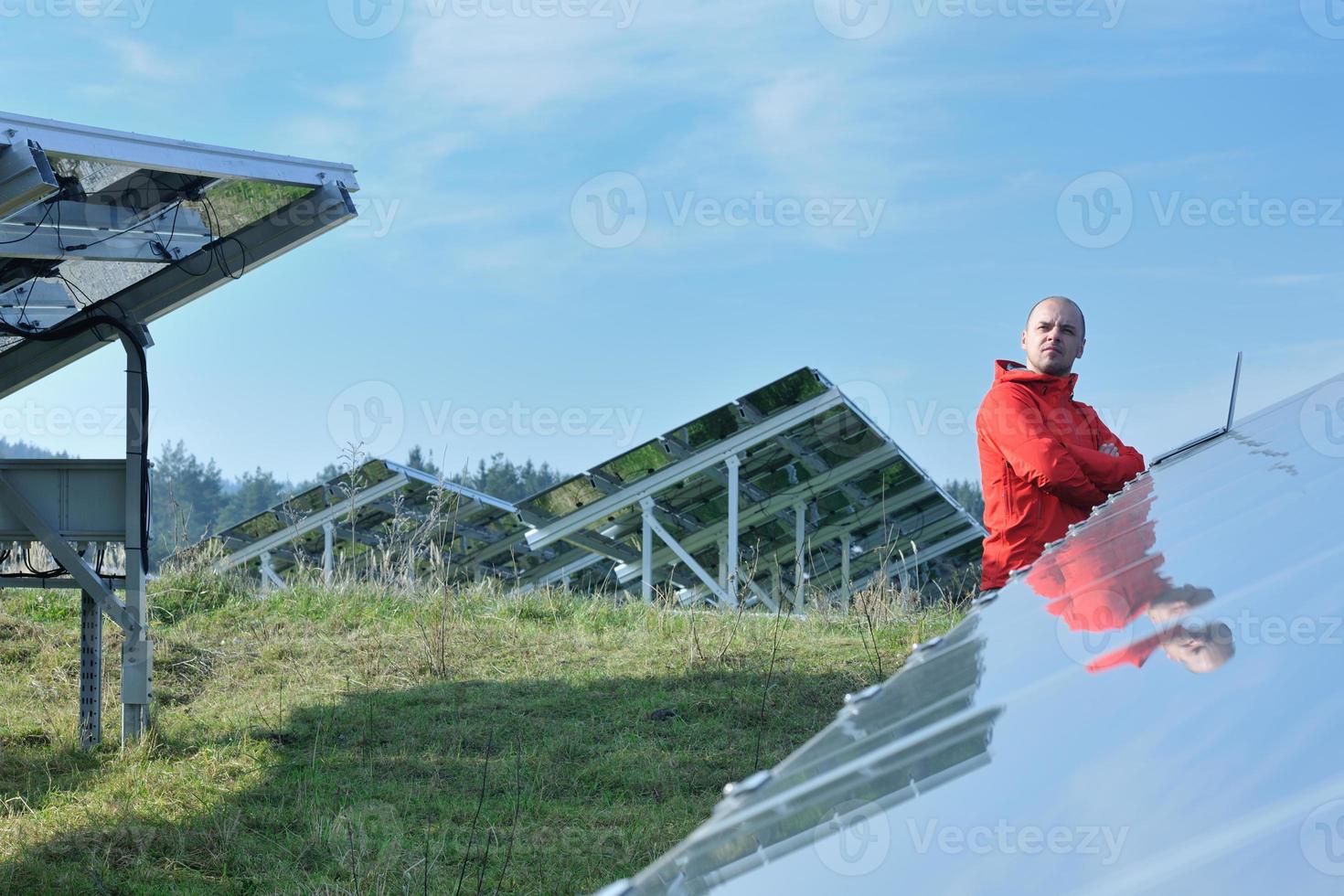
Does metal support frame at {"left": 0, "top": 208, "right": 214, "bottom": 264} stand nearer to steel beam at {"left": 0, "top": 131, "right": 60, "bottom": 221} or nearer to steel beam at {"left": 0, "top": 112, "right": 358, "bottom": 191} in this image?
steel beam at {"left": 0, "top": 112, "right": 358, "bottom": 191}

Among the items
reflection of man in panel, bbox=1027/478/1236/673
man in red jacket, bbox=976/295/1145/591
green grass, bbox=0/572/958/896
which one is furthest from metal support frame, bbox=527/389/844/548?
reflection of man in panel, bbox=1027/478/1236/673

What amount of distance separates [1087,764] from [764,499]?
14.2 metres

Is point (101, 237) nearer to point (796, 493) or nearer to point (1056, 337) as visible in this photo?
point (1056, 337)

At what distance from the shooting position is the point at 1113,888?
0.90 m

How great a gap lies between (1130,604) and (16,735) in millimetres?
6380

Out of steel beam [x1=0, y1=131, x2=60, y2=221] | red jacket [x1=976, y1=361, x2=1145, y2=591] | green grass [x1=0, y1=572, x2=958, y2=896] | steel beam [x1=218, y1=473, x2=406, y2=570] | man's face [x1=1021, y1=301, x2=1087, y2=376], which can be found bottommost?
green grass [x1=0, y1=572, x2=958, y2=896]

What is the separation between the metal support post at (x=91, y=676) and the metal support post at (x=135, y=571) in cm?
14

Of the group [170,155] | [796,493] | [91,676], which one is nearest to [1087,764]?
[170,155]

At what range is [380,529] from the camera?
62.3 ft

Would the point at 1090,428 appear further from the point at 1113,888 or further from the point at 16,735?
the point at 16,735

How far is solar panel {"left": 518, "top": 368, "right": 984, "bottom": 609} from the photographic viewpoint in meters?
12.8

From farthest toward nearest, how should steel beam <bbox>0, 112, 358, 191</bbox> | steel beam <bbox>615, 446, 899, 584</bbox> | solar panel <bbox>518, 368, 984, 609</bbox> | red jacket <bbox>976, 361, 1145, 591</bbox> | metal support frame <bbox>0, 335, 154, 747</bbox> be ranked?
1. steel beam <bbox>615, 446, 899, 584</bbox>
2. solar panel <bbox>518, 368, 984, 609</bbox>
3. metal support frame <bbox>0, 335, 154, 747</bbox>
4. steel beam <bbox>0, 112, 358, 191</bbox>
5. red jacket <bbox>976, 361, 1145, 591</bbox>

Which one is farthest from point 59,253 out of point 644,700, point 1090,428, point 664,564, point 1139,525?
point 664,564

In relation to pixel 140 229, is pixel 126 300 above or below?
below
